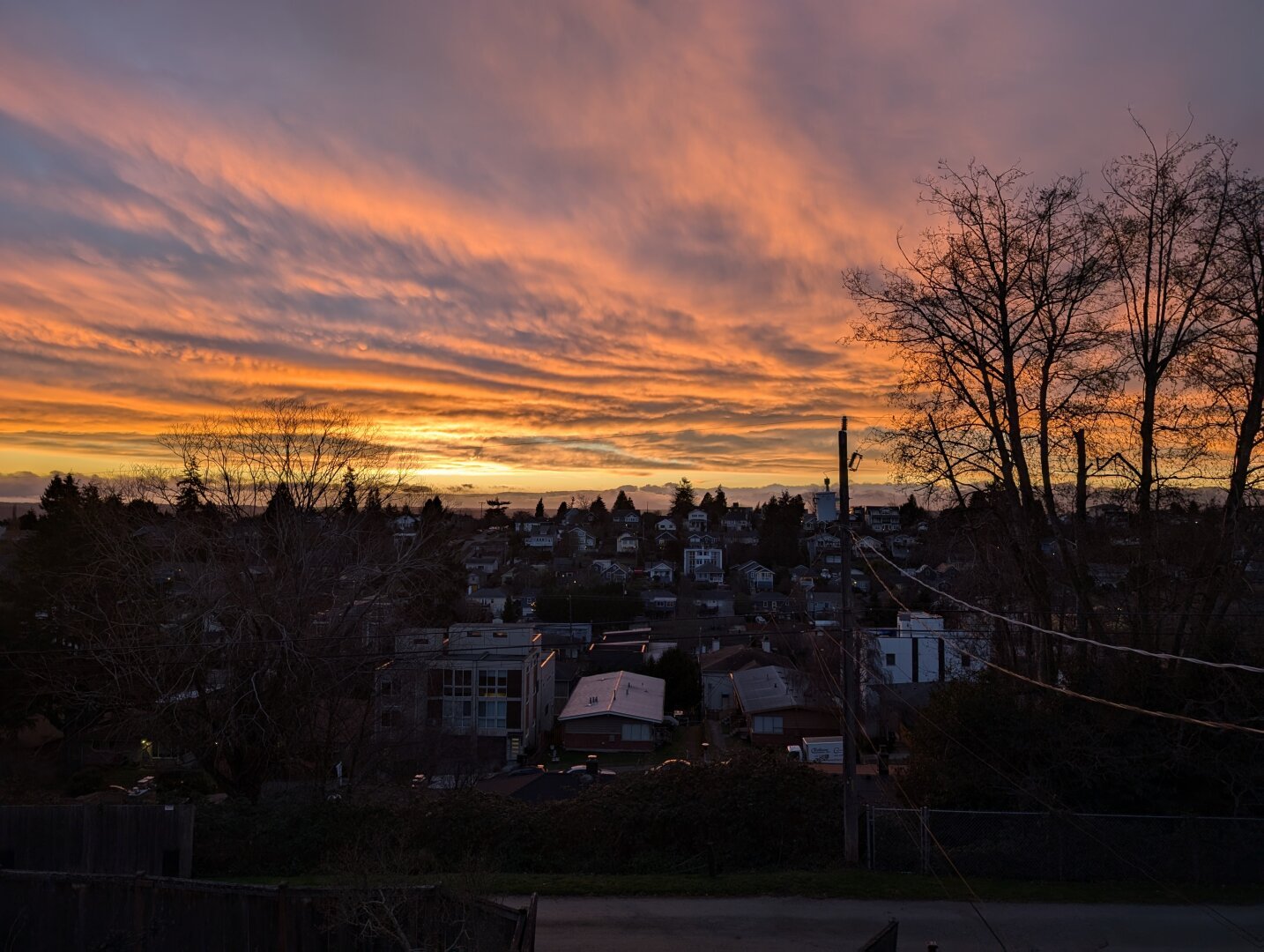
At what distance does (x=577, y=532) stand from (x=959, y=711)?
7749 centimetres

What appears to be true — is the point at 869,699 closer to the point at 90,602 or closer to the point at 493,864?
the point at 493,864

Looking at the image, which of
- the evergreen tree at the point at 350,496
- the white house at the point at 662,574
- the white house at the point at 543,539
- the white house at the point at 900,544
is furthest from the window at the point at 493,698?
the white house at the point at 543,539

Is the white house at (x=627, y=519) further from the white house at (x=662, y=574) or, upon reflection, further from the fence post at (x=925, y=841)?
the fence post at (x=925, y=841)

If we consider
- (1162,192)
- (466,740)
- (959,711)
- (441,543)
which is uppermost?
(1162,192)

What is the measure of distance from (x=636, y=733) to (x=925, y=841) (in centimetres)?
1956

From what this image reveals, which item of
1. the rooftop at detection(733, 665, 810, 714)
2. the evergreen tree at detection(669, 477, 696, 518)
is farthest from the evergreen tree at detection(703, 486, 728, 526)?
the rooftop at detection(733, 665, 810, 714)

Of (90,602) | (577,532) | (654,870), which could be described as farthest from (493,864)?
(577,532)

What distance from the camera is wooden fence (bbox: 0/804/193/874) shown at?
41.5ft

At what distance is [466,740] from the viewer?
26516mm

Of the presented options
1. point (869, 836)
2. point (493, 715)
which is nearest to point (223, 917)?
point (869, 836)

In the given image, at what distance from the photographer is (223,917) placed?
941cm

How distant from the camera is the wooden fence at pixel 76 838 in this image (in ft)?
41.5

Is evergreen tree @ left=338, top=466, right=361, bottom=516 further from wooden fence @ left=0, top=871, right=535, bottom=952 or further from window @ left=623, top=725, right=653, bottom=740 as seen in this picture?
window @ left=623, top=725, right=653, bottom=740

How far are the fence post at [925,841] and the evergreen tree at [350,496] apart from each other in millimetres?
14976
